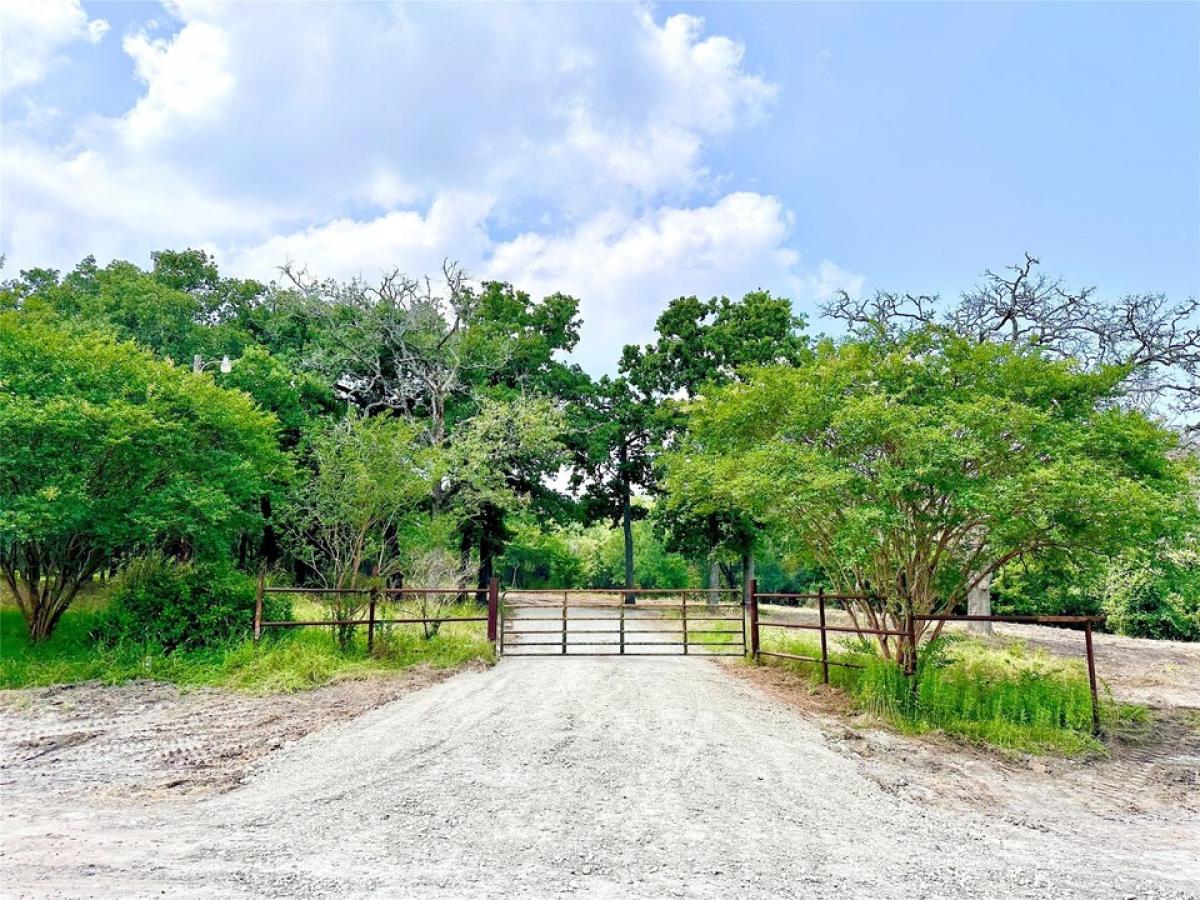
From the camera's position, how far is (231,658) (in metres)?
9.34

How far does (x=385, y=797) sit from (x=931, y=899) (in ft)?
10.8

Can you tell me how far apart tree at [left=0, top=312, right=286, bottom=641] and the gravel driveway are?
5904 mm

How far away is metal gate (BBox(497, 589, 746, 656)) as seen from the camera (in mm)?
11625

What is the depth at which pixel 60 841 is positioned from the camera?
3951 mm

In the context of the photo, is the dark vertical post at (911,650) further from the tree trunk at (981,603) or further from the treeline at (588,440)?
the tree trunk at (981,603)

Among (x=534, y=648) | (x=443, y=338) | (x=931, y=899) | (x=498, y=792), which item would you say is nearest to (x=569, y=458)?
(x=443, y=338)

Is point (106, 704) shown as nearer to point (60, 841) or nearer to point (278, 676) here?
point (278, 676)

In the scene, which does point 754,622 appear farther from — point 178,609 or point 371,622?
point 178,609

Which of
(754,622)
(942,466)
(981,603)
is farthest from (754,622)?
(981,603)

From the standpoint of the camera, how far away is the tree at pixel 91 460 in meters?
9.27

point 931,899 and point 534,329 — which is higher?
point 534,329

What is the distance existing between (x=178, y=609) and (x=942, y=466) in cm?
1006

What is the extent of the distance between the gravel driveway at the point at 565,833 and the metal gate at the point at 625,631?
4.11 meters

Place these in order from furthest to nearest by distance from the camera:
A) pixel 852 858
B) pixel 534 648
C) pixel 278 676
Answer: pixel 534 648 < pixel 278 676 < pixel 852 858
